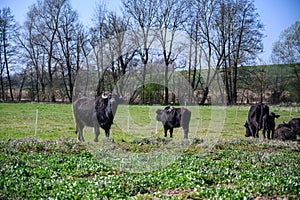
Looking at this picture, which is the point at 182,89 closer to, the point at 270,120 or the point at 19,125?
the point at 270,120

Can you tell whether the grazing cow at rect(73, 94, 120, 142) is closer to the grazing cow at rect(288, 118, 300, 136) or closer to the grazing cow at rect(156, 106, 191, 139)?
the grazing cow at rect(156, 106, 191, 139)

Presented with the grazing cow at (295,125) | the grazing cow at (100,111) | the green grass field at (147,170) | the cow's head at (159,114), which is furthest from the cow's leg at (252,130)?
the grazing cow at (100,111)

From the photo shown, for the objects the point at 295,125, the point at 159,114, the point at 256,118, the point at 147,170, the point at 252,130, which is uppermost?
the point at 159,114

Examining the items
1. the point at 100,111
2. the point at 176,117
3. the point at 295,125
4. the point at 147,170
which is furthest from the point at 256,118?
the point at 147,170

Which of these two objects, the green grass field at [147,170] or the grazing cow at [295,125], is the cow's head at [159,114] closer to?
the green grass field at [147,170]

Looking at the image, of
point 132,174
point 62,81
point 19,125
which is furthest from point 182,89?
point 62,81

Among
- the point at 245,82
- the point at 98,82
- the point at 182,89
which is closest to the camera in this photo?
the point at 98,82

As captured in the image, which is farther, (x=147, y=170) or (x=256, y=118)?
(x=256, y=118)

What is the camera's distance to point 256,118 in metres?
19.0

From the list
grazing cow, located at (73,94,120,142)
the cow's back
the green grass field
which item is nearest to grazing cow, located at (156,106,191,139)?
the green grass field

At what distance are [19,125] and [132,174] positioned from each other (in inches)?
536

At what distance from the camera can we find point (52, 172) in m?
8.41

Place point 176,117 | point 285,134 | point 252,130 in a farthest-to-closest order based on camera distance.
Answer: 1. point 252,130
2. point 285,134
3. point 176,117

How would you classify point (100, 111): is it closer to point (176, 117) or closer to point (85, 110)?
point (85, 110)
